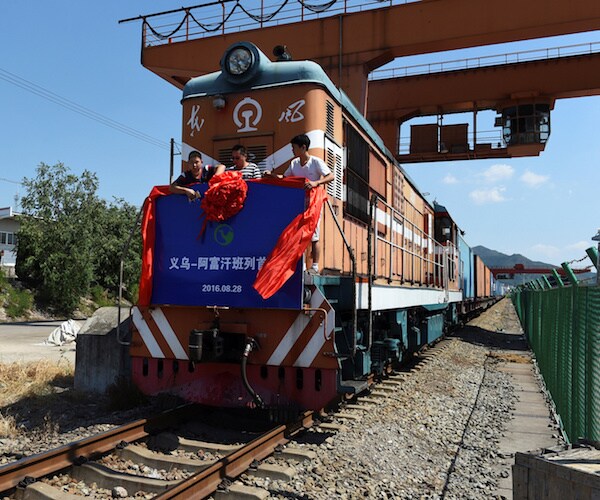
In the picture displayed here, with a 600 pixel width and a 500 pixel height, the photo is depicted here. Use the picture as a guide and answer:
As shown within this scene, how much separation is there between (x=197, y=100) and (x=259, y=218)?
1.92m

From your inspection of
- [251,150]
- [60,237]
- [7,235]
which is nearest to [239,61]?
[251,150]

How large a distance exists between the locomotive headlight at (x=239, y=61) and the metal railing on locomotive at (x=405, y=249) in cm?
194

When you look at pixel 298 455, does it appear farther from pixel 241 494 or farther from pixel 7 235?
pixel 7 235

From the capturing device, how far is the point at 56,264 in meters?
21.9

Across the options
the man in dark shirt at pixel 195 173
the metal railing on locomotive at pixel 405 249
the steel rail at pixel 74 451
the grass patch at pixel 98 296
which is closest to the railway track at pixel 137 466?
the steel rail at pixel 74 451

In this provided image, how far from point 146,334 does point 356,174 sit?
3039mm

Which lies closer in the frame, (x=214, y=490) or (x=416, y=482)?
(x=214, y=490)

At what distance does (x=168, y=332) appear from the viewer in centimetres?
502

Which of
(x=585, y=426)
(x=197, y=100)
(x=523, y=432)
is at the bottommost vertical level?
(x=523, y=432)

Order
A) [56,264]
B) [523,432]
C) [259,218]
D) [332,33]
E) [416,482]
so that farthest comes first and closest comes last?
[56,264] → [332,33] → [523,432] → [259,218] → [416,482]

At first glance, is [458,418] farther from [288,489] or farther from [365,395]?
[288,489]

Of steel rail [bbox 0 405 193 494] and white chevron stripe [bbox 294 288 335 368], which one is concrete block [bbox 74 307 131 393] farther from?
white chevron stripe [bbox 294 288 335 368]

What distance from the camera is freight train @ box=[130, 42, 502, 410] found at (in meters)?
4.59

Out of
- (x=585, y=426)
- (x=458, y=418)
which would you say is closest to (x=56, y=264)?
(x=458, y=418)
